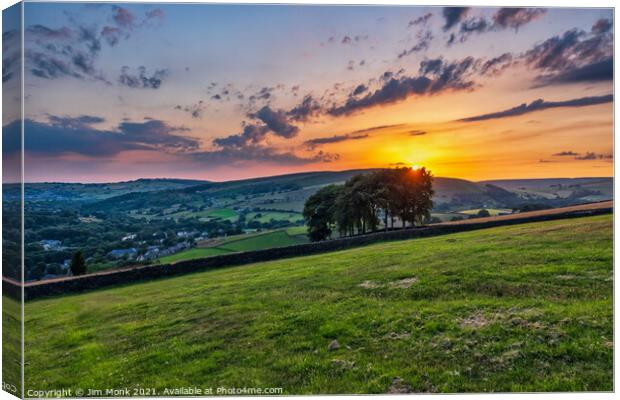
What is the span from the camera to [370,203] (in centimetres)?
1659

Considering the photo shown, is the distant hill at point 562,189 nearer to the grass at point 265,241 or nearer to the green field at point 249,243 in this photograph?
the green field at point 249,243

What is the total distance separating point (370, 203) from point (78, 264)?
410 inches

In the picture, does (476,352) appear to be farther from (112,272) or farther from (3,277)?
(3,277)

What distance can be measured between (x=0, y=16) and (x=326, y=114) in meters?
10.00

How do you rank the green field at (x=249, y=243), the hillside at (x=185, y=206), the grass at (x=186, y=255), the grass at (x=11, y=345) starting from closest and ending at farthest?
the grass at (x=11, y=345), the hillside at (x=185, y=206), the grass at (x=186, y=255), the green field at (x=249, y=243)

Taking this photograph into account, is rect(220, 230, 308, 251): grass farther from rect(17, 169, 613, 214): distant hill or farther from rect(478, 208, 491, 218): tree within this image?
rect(478, 208, 491, 218): tree

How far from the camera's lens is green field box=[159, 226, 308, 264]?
16.6 metres

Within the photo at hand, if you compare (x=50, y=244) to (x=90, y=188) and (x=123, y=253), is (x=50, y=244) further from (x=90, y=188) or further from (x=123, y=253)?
(x=123, y=253)

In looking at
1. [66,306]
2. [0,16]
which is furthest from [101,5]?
[66,306]

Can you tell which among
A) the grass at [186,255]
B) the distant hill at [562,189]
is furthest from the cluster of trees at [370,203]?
the grass at [186,255]

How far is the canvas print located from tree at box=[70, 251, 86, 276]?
0.06m

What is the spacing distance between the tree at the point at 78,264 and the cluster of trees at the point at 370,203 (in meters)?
7.67

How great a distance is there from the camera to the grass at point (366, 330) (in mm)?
10758

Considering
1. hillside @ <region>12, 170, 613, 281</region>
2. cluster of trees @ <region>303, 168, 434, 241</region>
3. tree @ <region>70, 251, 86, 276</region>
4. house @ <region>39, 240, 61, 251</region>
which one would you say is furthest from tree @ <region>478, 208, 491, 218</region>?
house @ <region>39, 240, 61, 251</region>
